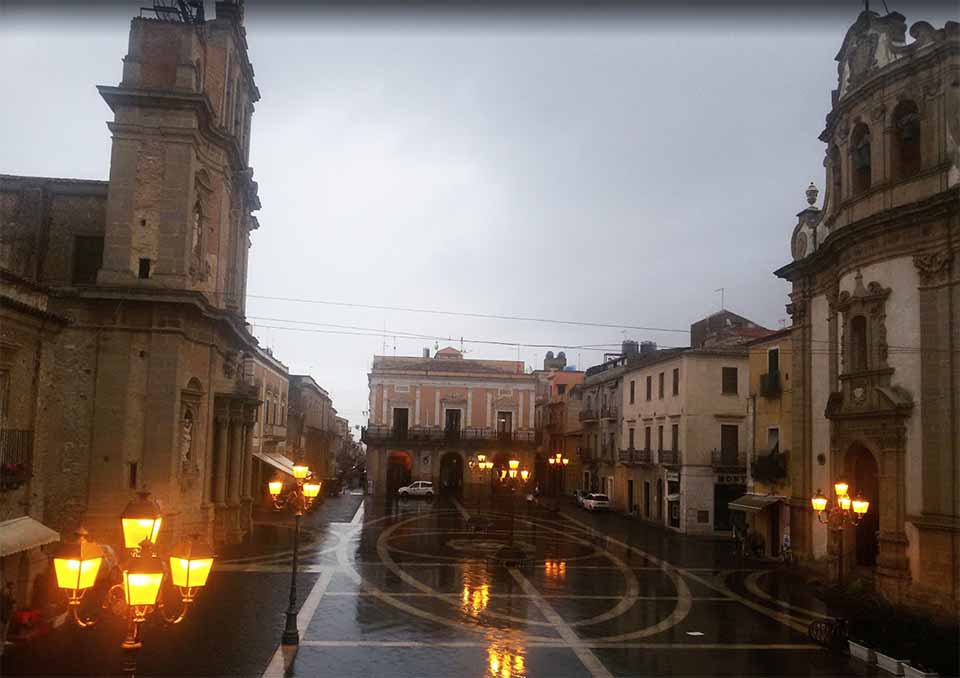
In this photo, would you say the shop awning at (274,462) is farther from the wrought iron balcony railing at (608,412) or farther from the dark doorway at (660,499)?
the wrought iron balcony railing at (608,412)

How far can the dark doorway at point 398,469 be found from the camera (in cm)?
6225

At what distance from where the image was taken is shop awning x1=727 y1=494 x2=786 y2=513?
30.4m

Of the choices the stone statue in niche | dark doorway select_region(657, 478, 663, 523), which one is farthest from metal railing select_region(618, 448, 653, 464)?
the stone statue in niche

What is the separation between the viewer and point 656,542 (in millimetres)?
35156

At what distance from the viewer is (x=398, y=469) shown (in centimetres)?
6344

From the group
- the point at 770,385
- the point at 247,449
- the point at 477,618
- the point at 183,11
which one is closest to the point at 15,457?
the point at 477,618

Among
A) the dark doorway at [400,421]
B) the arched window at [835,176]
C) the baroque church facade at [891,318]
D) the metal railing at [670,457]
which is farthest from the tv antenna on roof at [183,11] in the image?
the dark doorway at [400,421]

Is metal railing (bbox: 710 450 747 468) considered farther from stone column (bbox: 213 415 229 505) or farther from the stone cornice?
the stone cornice

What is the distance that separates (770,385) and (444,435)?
33.3 meters

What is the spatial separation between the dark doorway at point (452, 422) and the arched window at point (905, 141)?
4224 centimetres

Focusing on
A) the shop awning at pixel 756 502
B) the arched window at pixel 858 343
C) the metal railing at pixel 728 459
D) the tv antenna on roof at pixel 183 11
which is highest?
the tv antenna on roof at pixel 183 11

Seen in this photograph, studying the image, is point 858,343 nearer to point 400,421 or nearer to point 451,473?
point 400,421

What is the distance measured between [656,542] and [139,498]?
29.2 metres

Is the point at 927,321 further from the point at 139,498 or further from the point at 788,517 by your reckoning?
the point at 139,498
